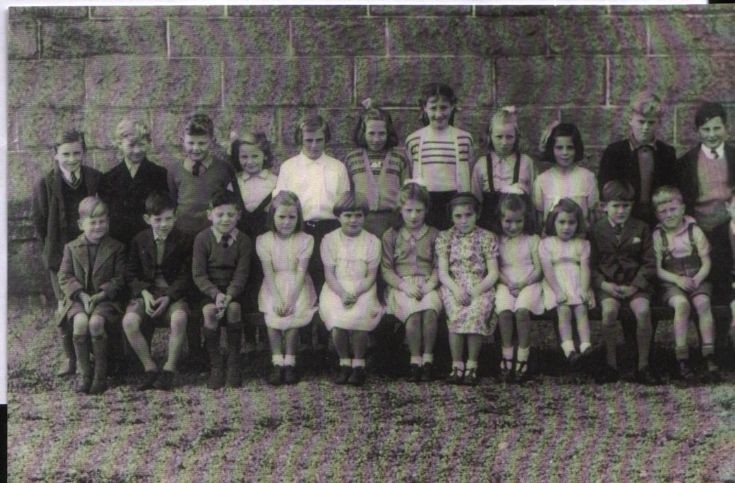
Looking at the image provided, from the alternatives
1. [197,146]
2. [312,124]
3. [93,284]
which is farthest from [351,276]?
[93,284]

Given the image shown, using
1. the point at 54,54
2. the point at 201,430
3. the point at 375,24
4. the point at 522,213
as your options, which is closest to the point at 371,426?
the point at 201,430

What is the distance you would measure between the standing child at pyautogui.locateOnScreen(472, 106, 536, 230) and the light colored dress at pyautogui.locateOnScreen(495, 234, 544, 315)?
0.12 metres

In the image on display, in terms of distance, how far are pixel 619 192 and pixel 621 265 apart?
0.33 m

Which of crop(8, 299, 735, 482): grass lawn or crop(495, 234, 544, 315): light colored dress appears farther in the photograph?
crop(495, 234, 544, 315): light colored dress

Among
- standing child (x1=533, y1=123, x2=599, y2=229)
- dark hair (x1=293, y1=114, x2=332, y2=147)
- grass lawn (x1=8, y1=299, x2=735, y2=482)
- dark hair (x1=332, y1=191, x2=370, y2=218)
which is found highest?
dark hair (x1=293, y1=114, x2=332, y2=147)

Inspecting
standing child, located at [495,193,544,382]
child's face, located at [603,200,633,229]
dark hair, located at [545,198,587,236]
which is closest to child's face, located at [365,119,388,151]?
standing child, located at [495,193,544,382]

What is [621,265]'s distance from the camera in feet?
16.8

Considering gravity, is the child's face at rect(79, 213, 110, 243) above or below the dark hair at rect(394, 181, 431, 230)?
below

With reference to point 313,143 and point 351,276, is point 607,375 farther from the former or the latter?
point 313,143

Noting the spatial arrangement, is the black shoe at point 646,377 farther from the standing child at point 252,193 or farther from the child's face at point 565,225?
the standing child at point 252,193

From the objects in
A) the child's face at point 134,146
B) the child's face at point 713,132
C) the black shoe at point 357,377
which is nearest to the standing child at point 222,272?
the child's face at point 134,146

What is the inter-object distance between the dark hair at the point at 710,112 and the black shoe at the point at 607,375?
1205mm

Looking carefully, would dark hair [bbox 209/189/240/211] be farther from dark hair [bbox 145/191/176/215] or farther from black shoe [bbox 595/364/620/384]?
black shoe [bbox 595/364/620/384]

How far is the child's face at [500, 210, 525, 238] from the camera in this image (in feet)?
16.8
